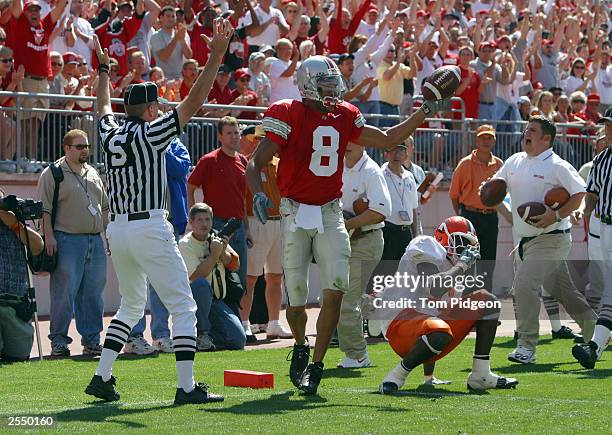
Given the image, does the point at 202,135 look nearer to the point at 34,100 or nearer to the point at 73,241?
the point at 34,100

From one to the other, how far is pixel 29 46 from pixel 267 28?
15.1 ft

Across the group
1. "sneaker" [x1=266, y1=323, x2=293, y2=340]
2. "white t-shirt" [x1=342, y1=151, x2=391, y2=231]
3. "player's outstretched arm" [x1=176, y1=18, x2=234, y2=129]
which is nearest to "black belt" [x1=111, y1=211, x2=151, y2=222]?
"player's outstretched arm" [x1=176, y1=18, x2=234, y2=129]

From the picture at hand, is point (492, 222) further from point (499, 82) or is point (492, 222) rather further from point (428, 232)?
point (499, 82)

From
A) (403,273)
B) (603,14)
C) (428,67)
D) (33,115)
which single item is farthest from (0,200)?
(603,14)

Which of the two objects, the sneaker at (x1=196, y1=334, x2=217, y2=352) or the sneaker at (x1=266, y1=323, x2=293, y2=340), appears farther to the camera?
the sneaker at (x1=266, y1=323, x2=293, y2=340)

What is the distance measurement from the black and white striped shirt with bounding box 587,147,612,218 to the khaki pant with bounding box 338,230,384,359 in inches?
75.2

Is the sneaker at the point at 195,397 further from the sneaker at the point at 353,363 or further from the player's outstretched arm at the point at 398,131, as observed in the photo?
the sneaker at the point at 353,363

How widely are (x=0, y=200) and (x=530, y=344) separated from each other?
4.71 metres

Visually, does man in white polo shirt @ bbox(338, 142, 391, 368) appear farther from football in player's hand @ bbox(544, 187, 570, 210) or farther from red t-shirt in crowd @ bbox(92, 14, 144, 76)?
red t-shirt in crowd @ bbox(92, 14, 144, 76)

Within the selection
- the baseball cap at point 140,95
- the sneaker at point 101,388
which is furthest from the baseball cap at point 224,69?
the sneaker at point 101,388

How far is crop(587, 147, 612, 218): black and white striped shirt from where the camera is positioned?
11.2m

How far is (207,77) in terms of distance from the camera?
834 cm

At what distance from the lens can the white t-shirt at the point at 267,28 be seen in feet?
61.2

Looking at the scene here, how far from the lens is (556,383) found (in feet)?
31.9
